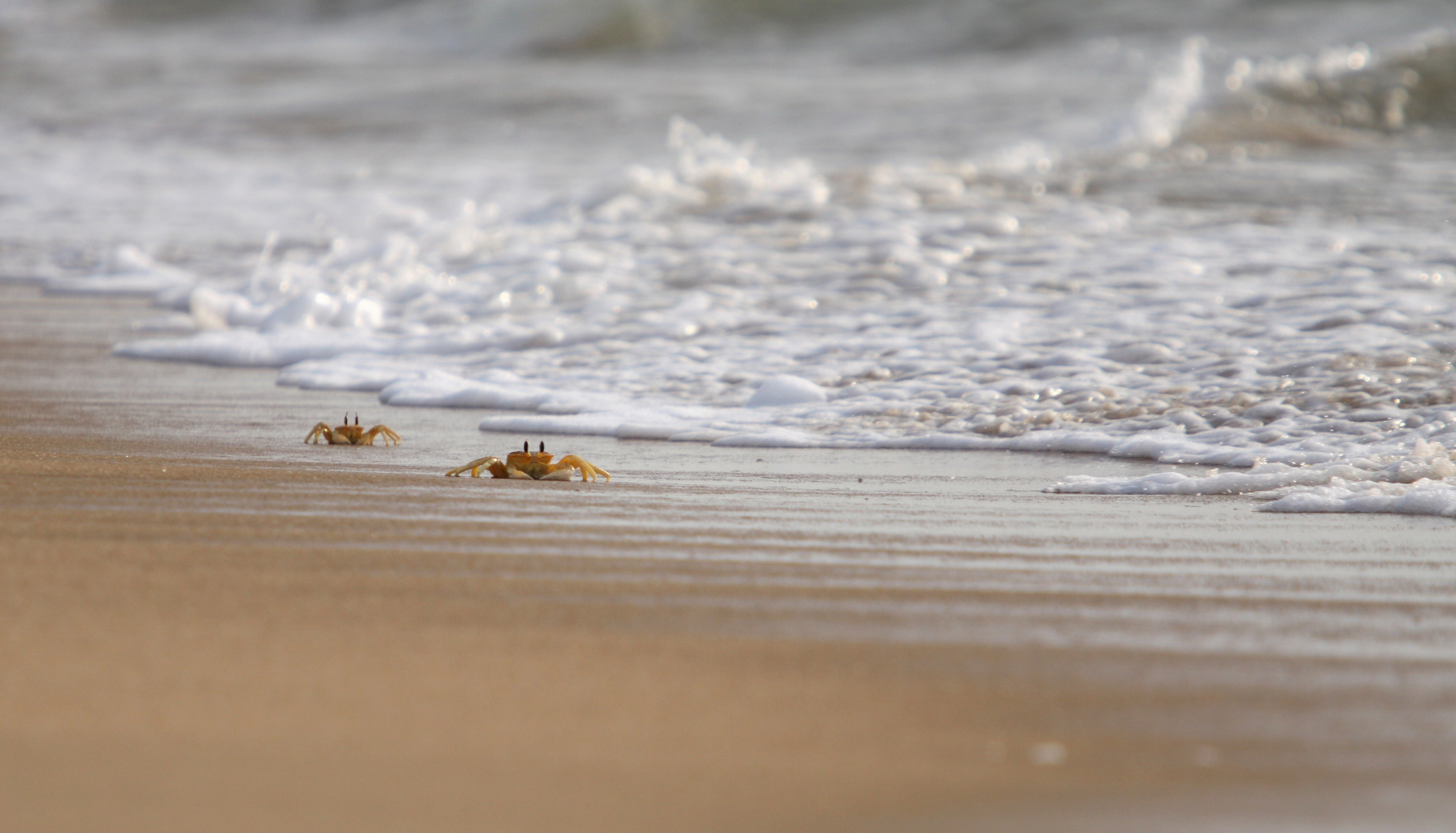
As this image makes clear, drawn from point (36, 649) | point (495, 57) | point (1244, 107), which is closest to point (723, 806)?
point (36, 649)

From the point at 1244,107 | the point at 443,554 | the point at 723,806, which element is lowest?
the point at 723,806

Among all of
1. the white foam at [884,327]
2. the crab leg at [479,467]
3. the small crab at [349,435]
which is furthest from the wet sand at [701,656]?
the white foam at [884,327]

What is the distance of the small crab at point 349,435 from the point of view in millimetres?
4070

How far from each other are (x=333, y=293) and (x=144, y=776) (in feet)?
18.7

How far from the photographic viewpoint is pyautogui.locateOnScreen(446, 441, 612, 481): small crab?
11.8 ft

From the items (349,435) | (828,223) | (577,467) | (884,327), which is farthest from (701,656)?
(828,223)

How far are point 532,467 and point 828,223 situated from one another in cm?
456

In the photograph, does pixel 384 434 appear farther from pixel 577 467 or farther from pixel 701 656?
pixel 701 656

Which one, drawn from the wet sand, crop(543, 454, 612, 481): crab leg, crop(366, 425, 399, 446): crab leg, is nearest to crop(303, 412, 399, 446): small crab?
crop(366, 425, 399, 446): crab leg

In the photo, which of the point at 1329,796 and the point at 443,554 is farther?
the point at 443,554

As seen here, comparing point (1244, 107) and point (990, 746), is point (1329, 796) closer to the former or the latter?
point (990, 746)

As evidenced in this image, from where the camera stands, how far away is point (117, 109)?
13.6m

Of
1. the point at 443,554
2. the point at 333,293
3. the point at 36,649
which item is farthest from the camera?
the point at 333,293

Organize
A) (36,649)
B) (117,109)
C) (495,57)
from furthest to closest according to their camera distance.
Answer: (495,57) < (117,109) < (36,649)
